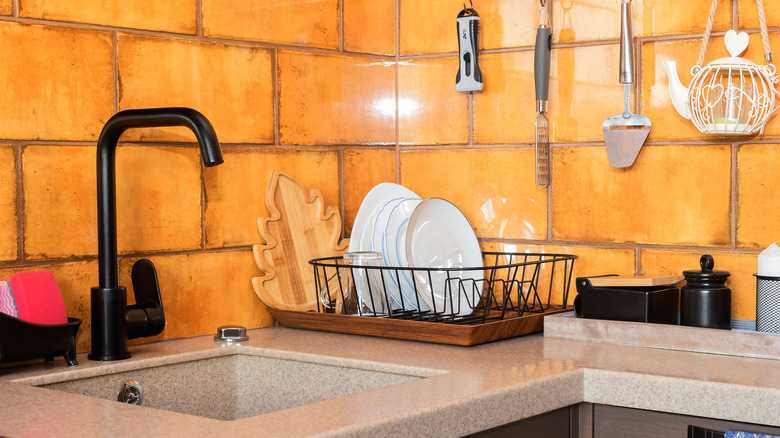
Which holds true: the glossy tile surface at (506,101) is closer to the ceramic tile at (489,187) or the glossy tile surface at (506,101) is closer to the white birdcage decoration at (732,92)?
the ceramic tile at (489,187)

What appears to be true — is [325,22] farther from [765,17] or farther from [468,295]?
[765,17]

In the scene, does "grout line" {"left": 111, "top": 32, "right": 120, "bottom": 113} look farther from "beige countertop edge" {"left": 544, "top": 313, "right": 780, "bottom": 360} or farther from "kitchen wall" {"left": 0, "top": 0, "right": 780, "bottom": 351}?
"beige countertop edge" {"left": 544, "top": 313, "right": 780, "bottom": 360}

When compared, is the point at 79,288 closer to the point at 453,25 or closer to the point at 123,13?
the point at 123,13

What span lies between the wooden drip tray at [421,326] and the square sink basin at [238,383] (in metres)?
0.17

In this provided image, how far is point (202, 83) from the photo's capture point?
1.61m

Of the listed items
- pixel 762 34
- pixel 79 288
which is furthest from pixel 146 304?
pixel 762 34

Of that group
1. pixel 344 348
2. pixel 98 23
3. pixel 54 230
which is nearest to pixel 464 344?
pixel 344 348

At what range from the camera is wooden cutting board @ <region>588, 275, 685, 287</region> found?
1483mm

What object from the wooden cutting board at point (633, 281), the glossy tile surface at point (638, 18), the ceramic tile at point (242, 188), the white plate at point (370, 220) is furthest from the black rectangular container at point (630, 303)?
the ceramic tile at point (242, 188)

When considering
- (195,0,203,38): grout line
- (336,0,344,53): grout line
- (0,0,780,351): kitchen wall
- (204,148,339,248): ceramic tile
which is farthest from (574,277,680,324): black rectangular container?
(195,0,203,38): grout line

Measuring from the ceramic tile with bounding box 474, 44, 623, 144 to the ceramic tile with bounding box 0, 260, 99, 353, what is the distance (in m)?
0.81

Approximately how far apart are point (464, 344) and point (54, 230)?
0.68 meters

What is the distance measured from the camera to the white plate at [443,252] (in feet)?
5.34

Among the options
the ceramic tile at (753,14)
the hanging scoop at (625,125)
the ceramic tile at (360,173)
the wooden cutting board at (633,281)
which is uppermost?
the ceramic tile at (753,14)
